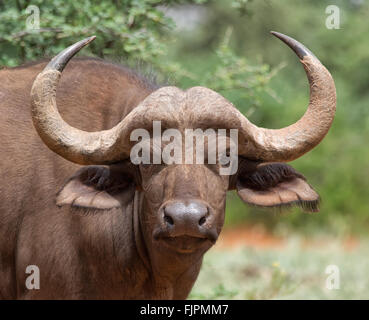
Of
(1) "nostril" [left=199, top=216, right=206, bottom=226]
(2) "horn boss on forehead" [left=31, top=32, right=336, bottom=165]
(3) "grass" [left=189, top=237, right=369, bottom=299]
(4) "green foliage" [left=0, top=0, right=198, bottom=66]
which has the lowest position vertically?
(3) "grass" [left=189, top=237, right=369, bottom=299]

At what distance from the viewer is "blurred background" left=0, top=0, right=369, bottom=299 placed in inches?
312

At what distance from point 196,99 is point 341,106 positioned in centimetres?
1731

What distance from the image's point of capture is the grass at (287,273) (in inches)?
394

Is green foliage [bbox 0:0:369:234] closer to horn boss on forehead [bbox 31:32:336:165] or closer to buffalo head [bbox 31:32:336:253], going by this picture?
buffalo head [bbox 31:32:336:253]

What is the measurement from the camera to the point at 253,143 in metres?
5.51

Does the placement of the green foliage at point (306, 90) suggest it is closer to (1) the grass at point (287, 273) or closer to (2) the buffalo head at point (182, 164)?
(1) the grass at point (287, 273)

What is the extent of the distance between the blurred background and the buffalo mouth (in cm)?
83

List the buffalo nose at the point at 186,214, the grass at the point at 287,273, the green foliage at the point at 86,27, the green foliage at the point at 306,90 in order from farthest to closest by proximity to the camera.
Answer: the green foliage at the point at 306,90 → the grass at the point at 287,273 → the green foliage at the point at 86,27 → the buffalo nose at the point at 186,214

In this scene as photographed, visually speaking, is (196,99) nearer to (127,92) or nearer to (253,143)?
(253,143)

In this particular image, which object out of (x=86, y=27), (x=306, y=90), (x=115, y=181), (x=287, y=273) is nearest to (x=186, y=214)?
(x=115, y=181)

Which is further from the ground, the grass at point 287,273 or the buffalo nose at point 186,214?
the buffalo nose at point 186,214

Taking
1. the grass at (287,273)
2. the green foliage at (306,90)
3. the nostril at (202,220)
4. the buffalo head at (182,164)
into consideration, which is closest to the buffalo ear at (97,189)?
the buffalo head at (182,164)

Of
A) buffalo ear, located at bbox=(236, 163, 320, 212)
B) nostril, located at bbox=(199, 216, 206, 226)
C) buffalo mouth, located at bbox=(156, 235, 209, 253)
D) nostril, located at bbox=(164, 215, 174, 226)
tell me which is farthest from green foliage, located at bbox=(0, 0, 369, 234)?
nostril, located at bbox=(164, 215, 174, 226)

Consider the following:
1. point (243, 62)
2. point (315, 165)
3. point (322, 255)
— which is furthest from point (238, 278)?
point (315, 165)
